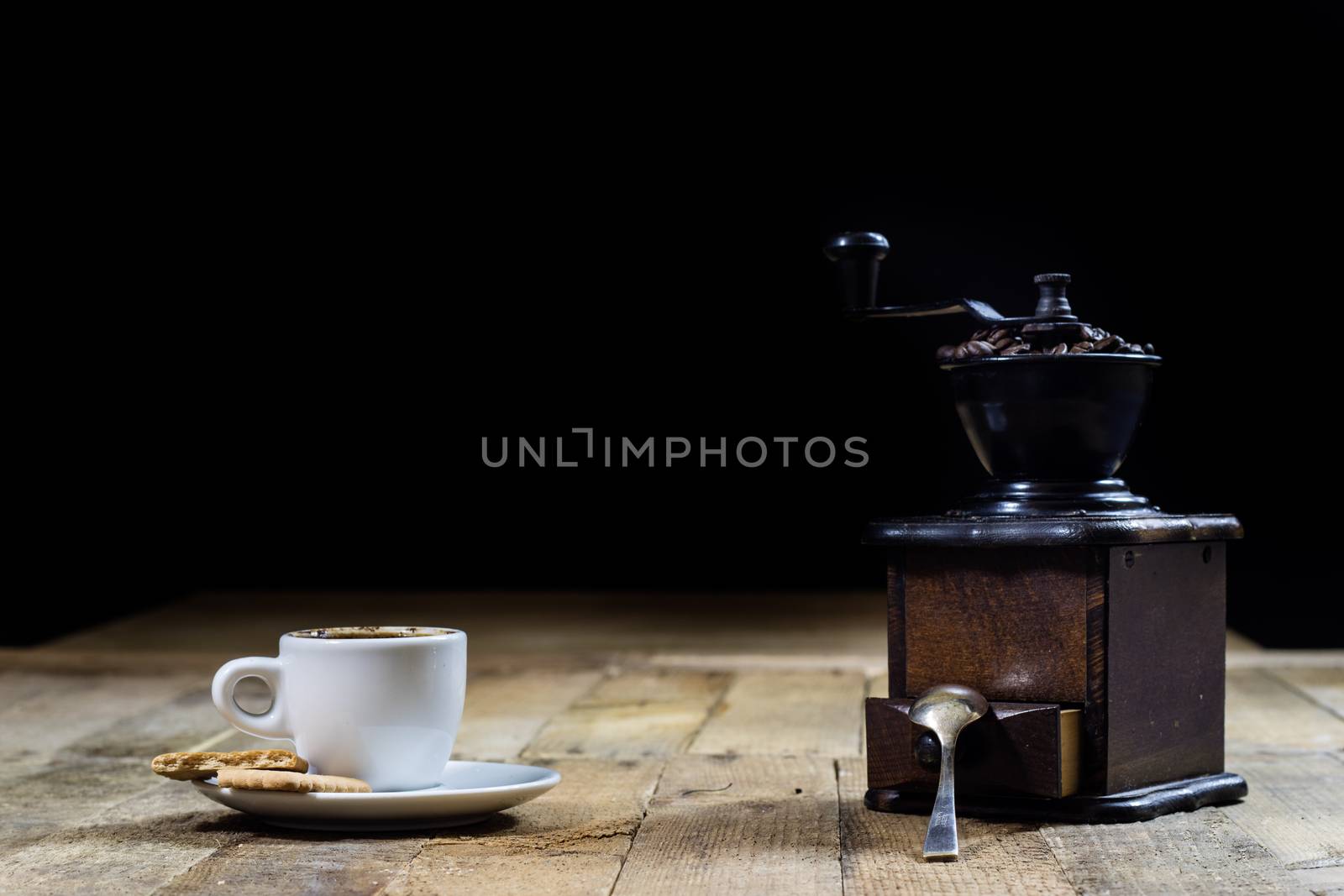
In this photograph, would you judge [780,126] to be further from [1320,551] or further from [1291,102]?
[1320,551]

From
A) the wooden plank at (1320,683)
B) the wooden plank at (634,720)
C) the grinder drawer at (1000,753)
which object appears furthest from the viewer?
the wooden plank at (1320,683)

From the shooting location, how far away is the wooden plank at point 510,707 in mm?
1700

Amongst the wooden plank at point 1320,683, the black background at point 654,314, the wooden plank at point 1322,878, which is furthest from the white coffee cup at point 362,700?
the black background at point 654,314

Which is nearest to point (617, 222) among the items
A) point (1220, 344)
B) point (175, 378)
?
point (175, 378)

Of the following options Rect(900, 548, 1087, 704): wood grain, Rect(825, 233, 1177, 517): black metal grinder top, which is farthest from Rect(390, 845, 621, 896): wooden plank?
Rect(825, 233, 1177, 517): black metal grinder top

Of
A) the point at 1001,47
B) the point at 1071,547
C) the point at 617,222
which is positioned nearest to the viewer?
the point at 1071,547

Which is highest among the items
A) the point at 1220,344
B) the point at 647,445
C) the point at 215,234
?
the point at 215,234

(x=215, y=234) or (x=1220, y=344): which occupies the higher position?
(x=215, y=234)

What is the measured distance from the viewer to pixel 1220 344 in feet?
14.6

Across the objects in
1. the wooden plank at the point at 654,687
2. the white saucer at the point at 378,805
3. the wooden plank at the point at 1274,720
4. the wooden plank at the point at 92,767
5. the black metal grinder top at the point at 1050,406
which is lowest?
the wooden plank at the point at 654,687

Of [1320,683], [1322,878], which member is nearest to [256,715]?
[1322,878]

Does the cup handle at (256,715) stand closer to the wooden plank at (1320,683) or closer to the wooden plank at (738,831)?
the wooden plank at (738,831)

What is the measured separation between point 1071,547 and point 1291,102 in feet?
11.2

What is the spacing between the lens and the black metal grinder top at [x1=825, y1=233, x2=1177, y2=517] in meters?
1.30
